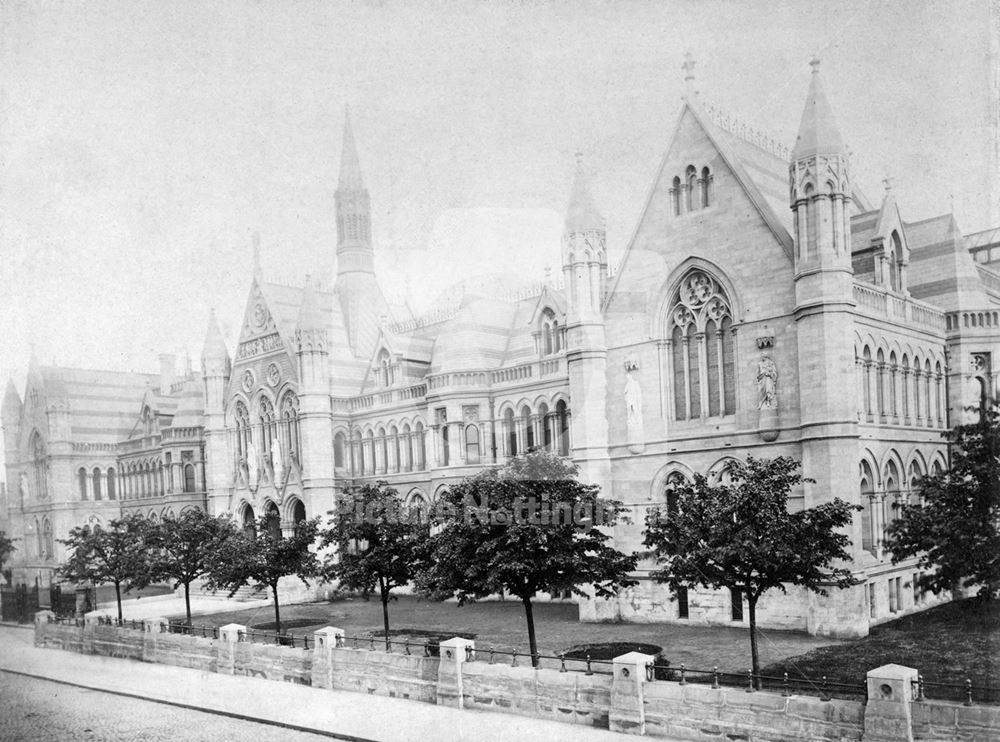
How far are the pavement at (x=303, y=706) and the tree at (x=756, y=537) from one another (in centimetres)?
507

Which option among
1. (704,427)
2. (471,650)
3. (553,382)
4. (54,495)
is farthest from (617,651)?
(54,495)

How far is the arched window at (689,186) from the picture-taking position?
31.5 metres

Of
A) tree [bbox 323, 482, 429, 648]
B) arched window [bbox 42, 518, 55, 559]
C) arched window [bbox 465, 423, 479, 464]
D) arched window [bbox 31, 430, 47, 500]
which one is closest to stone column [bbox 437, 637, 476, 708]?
tree [bbox 323, 482, 429, 648]

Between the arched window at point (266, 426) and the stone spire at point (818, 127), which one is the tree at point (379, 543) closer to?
the stone spire at point (818, 127)

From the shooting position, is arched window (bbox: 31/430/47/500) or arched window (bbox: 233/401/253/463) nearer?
arched window (bbox: 233/401/253/463)

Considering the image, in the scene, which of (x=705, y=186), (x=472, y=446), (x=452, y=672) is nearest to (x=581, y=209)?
(x=705, y=186)

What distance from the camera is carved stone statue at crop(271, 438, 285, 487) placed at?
170 feet

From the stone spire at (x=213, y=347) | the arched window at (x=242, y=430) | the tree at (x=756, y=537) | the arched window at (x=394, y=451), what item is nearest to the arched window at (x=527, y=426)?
the arched window at (x=394, y=451)

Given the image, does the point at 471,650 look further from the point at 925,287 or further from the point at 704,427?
the point at 925,287

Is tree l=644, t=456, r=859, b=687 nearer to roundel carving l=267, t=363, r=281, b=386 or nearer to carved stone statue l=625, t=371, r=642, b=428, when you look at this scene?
carved stone statue l=625, t=371, r=642, b=428

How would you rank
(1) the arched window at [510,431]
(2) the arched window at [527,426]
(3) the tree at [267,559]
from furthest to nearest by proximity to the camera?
(1) the arched window at [510,431]
(2) the arched window at [527,426]
(3) the tree at [267,559]

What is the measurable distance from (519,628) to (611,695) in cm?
1291

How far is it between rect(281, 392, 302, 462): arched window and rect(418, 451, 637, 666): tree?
2711 centimetres

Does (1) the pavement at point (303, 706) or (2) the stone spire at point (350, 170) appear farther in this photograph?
(2) the stone spire at point (350, 170)
